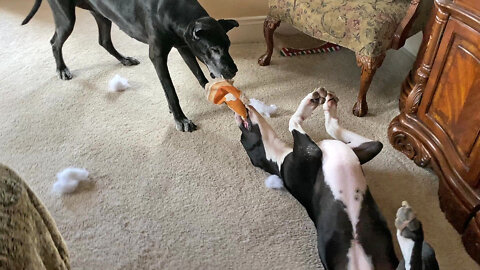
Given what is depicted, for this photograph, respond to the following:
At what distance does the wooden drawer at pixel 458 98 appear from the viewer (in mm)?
1436

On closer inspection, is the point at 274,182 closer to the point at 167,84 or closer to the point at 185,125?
the point at 185,125

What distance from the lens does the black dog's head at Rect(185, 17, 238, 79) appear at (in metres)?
1.65

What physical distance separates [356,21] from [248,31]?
86 cm

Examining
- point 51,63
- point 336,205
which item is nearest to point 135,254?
point 336,205

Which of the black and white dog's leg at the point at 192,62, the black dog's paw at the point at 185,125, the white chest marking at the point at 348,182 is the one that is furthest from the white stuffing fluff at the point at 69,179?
the white chest marking at the point at 348,182

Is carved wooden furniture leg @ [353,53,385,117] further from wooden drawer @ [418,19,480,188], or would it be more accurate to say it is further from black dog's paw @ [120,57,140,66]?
Result: black dog's paw @ [120,57,140,66]

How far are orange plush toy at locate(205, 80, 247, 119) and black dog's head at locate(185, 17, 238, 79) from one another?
52 mm

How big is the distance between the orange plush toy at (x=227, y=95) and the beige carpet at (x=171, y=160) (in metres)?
0.19

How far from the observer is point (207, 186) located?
1.70 metres

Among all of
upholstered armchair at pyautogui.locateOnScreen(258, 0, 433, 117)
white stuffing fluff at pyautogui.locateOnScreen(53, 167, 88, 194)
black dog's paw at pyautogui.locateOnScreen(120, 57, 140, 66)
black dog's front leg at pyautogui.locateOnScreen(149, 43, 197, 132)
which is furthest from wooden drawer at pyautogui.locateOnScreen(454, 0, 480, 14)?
black dog's paw at pyautogui.locateOnScreen(120, 57, 140, 66)

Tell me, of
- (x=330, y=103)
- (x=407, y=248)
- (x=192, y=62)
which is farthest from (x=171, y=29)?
(x=407, y=248)

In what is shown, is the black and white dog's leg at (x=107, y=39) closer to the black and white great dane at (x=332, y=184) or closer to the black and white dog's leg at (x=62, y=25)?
the black and white dog's leg at (x=62, y=25)

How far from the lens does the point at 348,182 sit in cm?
137

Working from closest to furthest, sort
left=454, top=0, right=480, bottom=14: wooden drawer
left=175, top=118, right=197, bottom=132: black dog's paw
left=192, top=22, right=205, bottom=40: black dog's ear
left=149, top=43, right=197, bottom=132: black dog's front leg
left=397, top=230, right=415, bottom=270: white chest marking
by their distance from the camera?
1. left=397, top=230, right=415, bottom=270: white chest marking
2. left=454, top=0, right=480, bottom=14: wooden drawer
3. left=192, top=22, right=205, bottom=40: black dog's ear
4. left=149, top=43, right=197, bottom=132: black dog's front leg
5. left=175, top=118, right=197, bottom=132: black dog's paw
